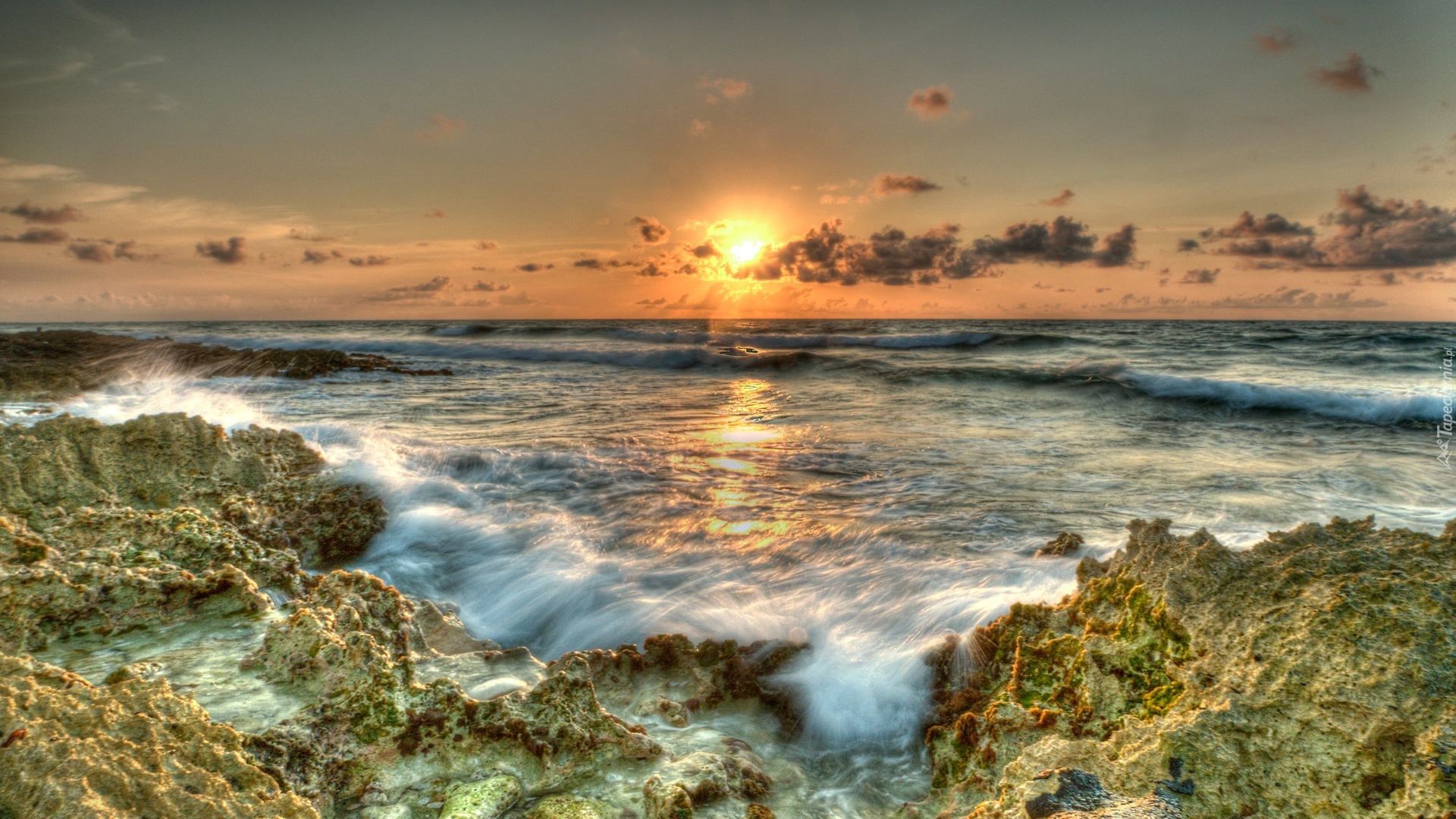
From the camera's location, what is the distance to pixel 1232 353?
79.3 ft

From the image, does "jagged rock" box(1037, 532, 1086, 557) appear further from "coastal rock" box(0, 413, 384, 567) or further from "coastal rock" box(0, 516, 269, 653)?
"coastal rock" box(0, 413, 384, 567)

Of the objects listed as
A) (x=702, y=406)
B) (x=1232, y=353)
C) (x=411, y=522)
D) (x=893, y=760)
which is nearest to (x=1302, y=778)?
(x=893, y=760)

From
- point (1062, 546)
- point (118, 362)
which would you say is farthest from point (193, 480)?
point (118, 362)

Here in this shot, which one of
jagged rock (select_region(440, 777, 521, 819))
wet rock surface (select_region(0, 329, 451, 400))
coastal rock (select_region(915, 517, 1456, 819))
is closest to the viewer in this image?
coastal rock (select_region(915, 517, 1456, 819))

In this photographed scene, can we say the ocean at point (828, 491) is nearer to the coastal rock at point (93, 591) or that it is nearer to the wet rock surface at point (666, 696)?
the wet rock surface at point (666, 696)

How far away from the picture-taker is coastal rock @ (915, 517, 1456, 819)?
4.87ft

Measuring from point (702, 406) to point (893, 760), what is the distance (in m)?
11.1

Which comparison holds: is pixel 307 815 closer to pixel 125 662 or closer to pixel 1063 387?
pixel 125 662

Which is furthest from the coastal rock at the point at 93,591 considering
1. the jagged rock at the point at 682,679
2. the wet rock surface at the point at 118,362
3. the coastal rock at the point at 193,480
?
the wet rock surface at the point at 118,362

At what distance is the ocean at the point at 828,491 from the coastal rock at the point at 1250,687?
26.5 inches

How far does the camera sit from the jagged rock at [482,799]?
6.07 ft

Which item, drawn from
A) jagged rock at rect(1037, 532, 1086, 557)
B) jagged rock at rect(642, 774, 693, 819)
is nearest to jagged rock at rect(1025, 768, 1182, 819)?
jagged rock at rect(642, 774, 693, 819)

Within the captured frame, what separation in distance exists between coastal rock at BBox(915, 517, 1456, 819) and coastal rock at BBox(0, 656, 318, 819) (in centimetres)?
181

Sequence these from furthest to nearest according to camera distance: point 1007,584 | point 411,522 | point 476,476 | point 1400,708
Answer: point 476,476 → point 411,522 → point 1007,584 → point 1400,708
